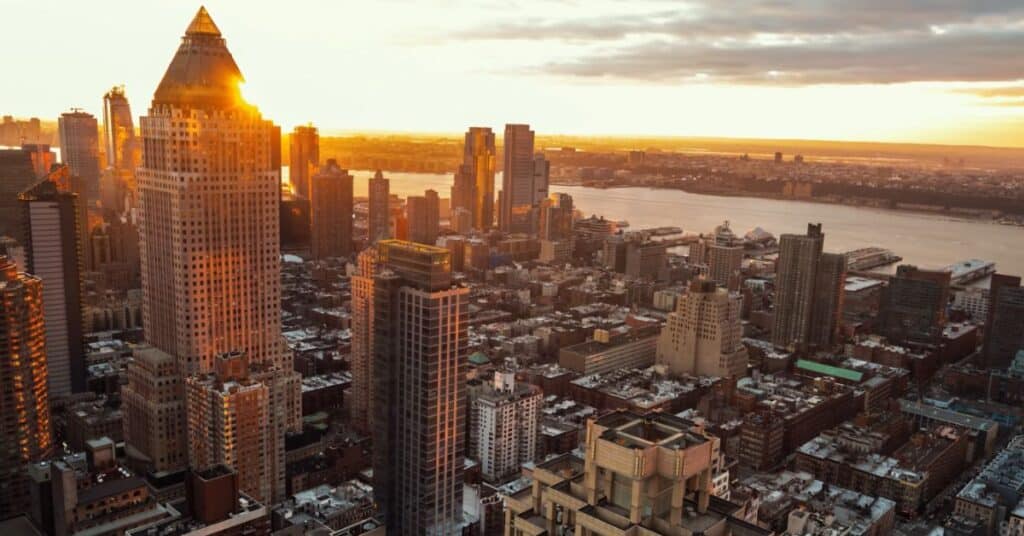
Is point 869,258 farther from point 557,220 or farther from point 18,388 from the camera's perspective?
point 18,388

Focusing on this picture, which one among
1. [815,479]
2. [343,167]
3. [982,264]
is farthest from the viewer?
[343,167]

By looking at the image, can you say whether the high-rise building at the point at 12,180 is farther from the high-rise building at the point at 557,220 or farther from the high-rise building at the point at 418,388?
the high-rise building at the point at 557,220

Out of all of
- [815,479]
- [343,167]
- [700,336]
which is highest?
[343,167]

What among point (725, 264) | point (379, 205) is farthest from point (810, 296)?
point (379, 205)

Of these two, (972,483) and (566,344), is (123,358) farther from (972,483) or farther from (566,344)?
(972,483)

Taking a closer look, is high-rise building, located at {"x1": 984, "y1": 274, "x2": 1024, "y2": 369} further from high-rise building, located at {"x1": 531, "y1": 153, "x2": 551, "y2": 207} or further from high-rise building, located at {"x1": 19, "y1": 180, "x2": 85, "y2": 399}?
high-rise building, located at {"x1": 531, "y1": 153, "x2": 551, "y2": 207}

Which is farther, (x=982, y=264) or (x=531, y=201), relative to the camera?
(x=531, y=201)

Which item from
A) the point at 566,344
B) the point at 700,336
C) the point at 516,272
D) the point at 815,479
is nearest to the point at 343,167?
the point at 516,272
